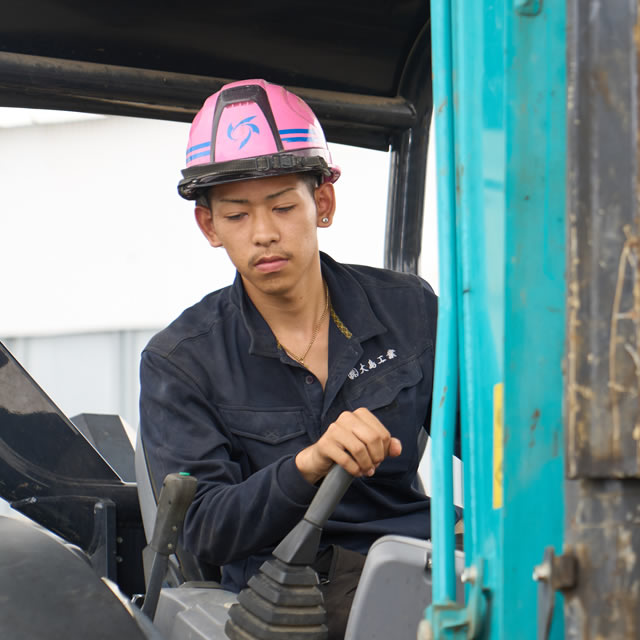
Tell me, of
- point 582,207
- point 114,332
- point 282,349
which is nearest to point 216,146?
point 282,349

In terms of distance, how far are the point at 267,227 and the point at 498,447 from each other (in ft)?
3.17

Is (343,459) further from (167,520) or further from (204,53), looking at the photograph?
(204,53)

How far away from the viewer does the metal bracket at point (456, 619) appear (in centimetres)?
101

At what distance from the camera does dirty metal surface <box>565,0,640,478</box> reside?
0.85 metres

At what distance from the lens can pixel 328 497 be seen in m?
1.37

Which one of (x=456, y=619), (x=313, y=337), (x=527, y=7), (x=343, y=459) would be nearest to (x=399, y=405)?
(x=313, y=337)

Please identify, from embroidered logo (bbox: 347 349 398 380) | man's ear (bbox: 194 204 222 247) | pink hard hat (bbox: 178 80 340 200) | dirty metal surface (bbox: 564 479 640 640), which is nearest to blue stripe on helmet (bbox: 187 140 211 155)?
pink hard hat (bbox: 178 80 340 200)

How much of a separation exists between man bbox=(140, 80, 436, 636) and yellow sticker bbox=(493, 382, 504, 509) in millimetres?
738

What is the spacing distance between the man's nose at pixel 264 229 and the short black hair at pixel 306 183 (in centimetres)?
11

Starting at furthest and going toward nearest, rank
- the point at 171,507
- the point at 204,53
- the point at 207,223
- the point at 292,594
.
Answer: the point at 204,53 → the point at 207,223 → the point at 171,507 → the point at 292,594

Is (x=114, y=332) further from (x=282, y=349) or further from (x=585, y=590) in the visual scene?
(x=585, y=590)

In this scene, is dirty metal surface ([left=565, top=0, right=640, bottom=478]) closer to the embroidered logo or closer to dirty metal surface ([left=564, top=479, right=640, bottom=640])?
dirty metal surface ([left=564, top=479, right=640, bottom=640])

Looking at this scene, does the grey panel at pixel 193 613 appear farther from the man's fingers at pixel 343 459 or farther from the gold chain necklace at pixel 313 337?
the gold chain necklace at pixel 313 337

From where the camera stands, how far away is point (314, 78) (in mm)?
2367
